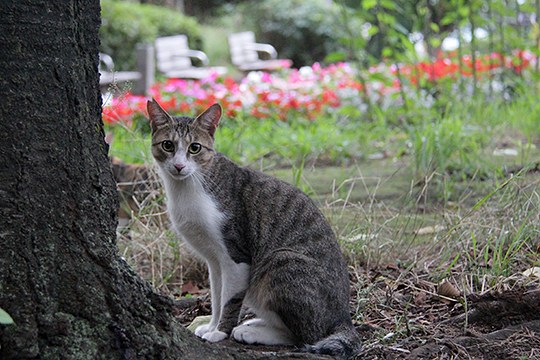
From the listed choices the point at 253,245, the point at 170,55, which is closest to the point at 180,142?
the point at 253,245

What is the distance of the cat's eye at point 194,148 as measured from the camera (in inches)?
126

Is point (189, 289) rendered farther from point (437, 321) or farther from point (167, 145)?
point (437, 321)

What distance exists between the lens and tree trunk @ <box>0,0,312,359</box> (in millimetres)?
1953

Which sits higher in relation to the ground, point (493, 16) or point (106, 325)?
point (493, 16)

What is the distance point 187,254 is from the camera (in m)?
4.11

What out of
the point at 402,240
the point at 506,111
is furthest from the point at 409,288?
the point at 506,111

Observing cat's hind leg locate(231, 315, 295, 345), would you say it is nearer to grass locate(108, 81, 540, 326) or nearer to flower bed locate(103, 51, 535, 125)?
grass locate(108, 81, 540, 326)

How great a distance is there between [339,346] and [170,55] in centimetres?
1495

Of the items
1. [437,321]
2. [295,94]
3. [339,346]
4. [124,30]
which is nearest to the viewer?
[339,346]

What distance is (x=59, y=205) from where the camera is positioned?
2049mm

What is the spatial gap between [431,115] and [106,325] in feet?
16.6

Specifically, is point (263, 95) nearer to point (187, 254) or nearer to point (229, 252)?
point (187, 254)

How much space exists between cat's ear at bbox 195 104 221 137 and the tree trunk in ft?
3.49

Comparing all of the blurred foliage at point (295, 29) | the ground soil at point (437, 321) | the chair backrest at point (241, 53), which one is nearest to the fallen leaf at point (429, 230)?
the ground soil at point (437, 321)
